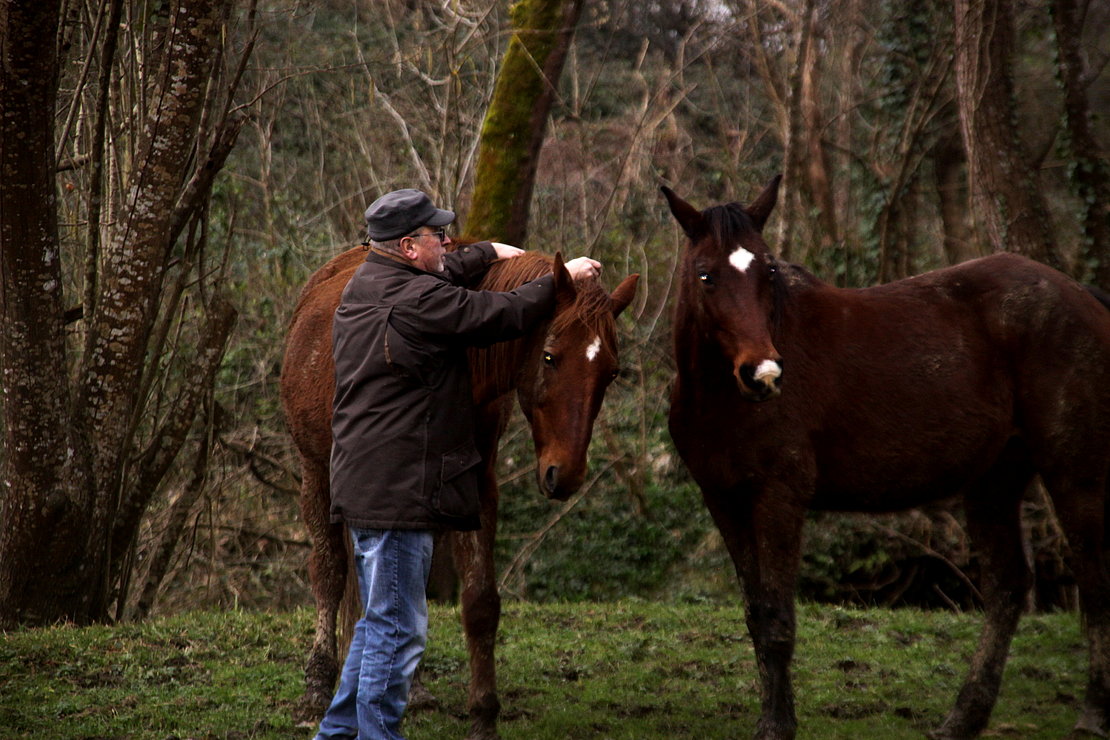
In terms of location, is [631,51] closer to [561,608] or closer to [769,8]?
[769,8]

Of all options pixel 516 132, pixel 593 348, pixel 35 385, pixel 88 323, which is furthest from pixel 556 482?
pixel 88 323

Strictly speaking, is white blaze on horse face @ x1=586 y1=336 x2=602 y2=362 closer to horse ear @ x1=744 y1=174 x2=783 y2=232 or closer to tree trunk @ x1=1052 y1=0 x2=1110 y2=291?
horse ear @ x1=744 y1=174 x2=783 y2=232

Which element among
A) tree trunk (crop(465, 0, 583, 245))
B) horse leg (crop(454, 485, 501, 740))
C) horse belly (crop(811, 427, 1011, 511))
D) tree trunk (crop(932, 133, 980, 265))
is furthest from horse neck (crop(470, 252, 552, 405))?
tree trunk (crop(932, 133, 980, 265))

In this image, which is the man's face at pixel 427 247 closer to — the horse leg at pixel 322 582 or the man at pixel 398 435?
the man at pixel 398 435

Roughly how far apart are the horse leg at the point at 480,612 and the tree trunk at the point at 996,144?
19.5 feet

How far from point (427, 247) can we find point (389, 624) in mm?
1440

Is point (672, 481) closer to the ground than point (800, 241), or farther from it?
closer to the ground

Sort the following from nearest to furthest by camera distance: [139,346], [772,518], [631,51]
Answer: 1. [772,518]
2. [139,346]
3. [631,51]

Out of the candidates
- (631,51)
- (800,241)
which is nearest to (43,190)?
(800,241)

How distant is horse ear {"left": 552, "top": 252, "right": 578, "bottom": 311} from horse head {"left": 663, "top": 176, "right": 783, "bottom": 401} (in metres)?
0.83

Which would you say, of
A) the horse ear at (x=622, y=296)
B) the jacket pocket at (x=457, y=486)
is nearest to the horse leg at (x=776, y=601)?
the horse ear at (x=622, y=296)

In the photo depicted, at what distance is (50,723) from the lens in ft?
16.0

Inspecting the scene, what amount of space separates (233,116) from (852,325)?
553 cm

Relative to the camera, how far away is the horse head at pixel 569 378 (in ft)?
13.0
